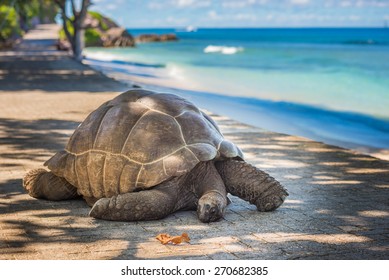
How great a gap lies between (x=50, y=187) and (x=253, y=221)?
2.28 m

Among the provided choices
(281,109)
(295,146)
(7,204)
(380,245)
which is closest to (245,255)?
(380,245)

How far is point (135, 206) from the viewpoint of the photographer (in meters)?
6.67

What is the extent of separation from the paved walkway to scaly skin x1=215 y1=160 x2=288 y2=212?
0.15 m

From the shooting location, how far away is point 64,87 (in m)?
22.2

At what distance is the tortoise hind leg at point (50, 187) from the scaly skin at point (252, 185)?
1662mm

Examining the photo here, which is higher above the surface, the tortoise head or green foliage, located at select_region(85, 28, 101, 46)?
the tortoise head

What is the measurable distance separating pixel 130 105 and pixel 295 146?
497 centimetres

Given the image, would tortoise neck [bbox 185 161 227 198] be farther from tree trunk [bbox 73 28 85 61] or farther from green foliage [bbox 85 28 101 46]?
green foliage [bbox 85 28 101 46]

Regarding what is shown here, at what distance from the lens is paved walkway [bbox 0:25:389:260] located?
5898 millimetres

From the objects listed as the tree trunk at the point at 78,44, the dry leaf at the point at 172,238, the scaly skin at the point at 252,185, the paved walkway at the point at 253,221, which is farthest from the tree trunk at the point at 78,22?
the dry leaf at the point at 172,238

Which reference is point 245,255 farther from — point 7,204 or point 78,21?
point 78,21

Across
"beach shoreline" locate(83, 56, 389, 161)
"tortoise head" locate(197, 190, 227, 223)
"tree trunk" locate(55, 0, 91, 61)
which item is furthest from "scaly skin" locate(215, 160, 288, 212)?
"tree trunk" locate(55, 0, 91, 61)

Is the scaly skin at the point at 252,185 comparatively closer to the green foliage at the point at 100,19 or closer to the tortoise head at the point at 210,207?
the tortoise head at the point at 210,207
